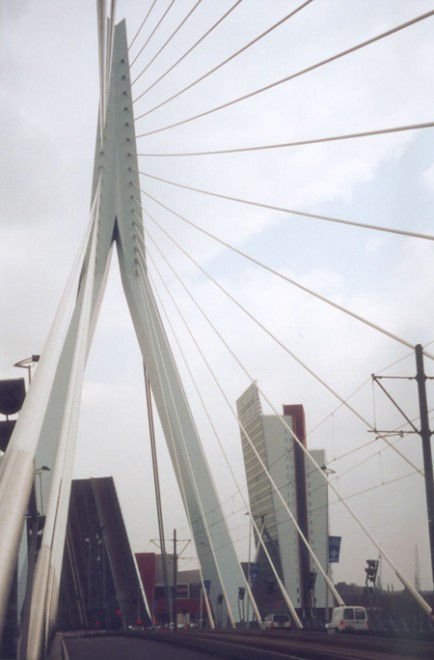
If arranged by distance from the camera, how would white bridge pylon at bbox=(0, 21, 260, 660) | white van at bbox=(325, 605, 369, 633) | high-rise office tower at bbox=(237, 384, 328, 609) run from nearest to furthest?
white bridge pylon at bbox=(0, 21, 260, 660), white van at bbox=(325, 605, 369, 633), high-rise office tower at bbox=(237, 384, 328, 609)

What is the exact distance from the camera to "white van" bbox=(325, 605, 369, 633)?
77.0 feet

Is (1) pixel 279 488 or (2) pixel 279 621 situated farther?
(1) pixel 279 488

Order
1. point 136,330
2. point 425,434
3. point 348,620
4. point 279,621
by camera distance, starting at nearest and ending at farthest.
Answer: point 425,434 → point 136,330 → point 348,620 → point 279,621

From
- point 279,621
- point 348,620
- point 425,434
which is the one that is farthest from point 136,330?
point 279,621

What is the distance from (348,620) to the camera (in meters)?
24.2

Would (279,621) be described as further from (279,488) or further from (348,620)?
(279,488)

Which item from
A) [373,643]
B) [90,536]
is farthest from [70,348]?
[90,536]

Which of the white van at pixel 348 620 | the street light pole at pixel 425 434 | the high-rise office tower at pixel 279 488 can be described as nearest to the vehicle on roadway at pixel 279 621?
the white van at pixel 348 620

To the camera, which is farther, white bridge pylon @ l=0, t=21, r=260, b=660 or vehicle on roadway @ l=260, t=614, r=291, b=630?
vehicle on roadway @ l=260, t=614, r=291, b=630

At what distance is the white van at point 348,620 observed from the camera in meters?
23.5

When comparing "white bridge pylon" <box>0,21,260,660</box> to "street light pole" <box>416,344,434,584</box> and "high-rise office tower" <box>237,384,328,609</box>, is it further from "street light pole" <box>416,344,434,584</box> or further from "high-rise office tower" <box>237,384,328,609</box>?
"high-rise office tower" <box>237,384,328,609</box>

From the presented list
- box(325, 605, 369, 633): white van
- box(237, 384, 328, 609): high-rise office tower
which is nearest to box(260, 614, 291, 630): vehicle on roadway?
box(325, 605, 369, 633): white van


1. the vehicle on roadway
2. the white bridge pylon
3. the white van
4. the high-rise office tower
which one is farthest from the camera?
the high-rise office tower

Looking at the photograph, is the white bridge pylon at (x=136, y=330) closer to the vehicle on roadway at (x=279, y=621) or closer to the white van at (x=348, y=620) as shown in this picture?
the white van at (x=348, y=620)
